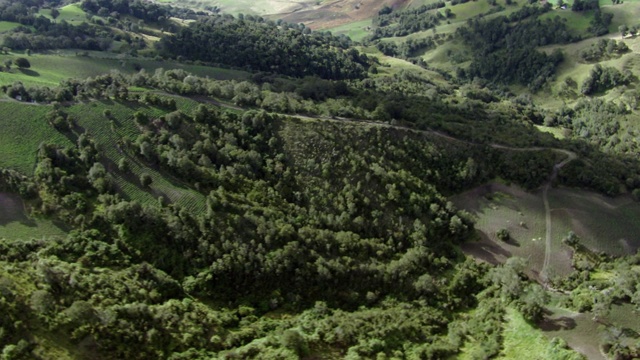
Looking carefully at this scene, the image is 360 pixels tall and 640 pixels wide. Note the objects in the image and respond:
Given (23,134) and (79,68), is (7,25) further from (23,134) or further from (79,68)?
(23,134)

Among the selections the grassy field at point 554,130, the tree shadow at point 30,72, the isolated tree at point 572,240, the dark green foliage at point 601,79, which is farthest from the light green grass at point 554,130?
the tree shadow at point 30,72

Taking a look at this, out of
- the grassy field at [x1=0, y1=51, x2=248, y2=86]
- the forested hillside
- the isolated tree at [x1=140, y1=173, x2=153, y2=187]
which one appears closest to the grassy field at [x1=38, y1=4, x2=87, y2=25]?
the grassy field at [x1=0, y1=51, x2=248, y2=86]

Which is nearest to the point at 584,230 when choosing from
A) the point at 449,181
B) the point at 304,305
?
the point at 449,181

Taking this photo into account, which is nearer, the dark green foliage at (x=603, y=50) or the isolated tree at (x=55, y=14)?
the dark green foliage at (x=603, y=50)

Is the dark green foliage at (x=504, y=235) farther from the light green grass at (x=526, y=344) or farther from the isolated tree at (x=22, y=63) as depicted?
the isolated tree at (x=22, y=63)

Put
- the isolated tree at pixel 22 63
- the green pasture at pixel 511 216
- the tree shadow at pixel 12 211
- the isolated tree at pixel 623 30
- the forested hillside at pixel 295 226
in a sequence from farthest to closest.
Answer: the isolated tree at pixel 623 30
the isolated tree at pixel 22 63
the green pasture at pixel 511 216
the tree shadow at pixel 12 211
the forested hillside at pixel 295 226

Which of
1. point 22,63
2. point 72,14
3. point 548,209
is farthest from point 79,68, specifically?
point 548,209

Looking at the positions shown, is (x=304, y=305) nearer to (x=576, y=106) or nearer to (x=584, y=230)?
(x=584, y=230)
